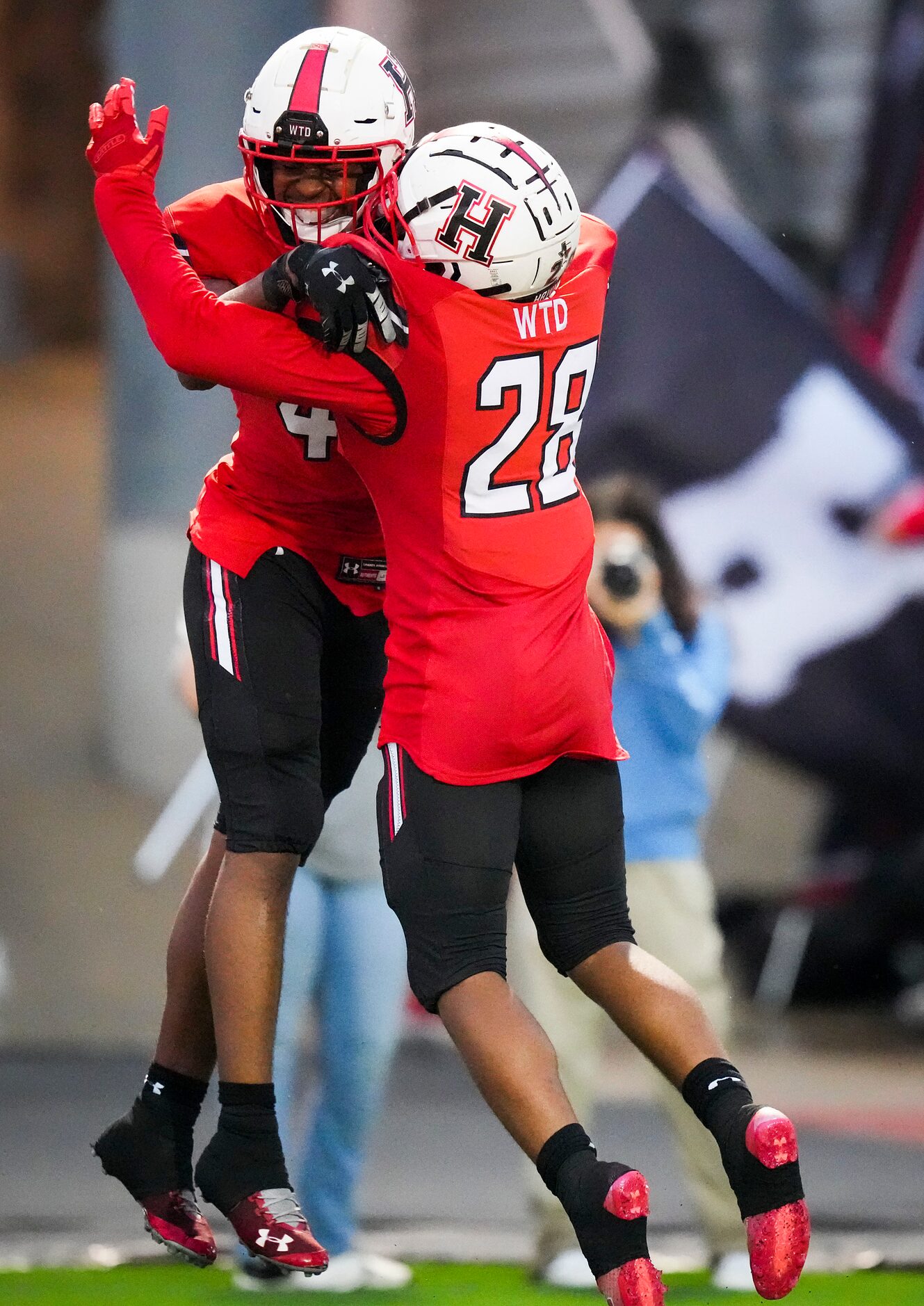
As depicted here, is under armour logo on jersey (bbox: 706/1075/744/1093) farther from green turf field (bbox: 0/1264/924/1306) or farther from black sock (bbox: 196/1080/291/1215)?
green turf field (bbox: 0/1264/924/1306)

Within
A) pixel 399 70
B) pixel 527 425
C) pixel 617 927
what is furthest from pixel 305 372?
pixel 617 927

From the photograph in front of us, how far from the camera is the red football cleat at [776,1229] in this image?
2.37m

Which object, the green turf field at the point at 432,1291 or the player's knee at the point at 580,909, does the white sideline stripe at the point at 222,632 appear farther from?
the green turf field at the point at 432,1291

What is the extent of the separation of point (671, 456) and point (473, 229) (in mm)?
3434

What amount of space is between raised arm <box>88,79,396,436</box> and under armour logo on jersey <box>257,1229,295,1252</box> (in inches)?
43.7

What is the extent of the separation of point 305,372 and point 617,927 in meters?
0.90

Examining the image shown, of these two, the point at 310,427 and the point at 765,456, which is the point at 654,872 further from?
the point at 765,456

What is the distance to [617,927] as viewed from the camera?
2.63 metres

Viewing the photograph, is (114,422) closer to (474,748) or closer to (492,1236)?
(492,1236)

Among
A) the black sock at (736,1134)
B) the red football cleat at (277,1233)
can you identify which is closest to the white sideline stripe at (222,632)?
the red football cleat at (277,1233)

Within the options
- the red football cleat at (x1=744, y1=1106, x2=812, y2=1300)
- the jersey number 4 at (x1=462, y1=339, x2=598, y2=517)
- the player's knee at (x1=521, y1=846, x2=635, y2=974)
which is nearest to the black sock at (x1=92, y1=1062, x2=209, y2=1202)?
the player's knee at (x1=521, y1=846, x2=635, y2=974)

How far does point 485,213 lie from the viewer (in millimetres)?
2367

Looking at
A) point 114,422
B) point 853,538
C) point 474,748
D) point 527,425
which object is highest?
point 527,425

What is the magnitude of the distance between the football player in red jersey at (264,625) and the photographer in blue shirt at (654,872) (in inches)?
43.0
